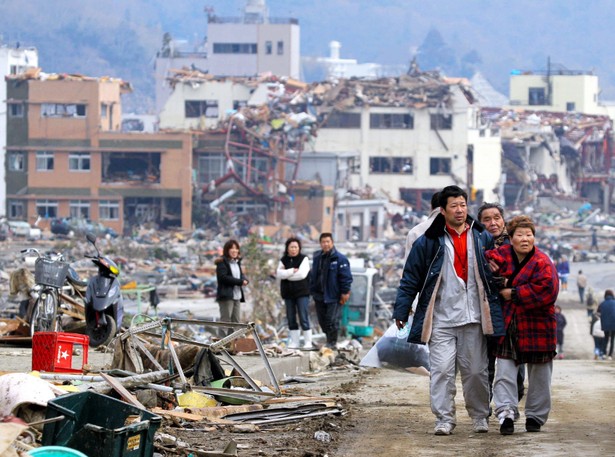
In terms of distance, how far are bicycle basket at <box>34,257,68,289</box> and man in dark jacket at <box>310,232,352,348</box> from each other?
3725mm

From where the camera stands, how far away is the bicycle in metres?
15.4

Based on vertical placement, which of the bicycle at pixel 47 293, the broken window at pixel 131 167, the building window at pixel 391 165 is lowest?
the bicycle at pixel 47 293

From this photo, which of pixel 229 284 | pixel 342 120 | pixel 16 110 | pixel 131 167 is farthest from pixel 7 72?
pixel 229 284

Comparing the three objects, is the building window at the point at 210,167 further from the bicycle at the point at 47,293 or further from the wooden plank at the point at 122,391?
the wooden plank at the point at 122,391

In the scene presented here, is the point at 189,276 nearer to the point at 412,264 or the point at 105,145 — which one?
the point at 105,145

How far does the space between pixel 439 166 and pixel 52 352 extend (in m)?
78.1

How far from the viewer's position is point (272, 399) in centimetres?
1083

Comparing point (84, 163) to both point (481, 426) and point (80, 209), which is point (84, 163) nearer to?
point (80, 209)

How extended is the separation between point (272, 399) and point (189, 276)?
1738 inches

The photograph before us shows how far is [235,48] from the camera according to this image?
425ft

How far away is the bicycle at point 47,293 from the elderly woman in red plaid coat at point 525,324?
6673 millimetres

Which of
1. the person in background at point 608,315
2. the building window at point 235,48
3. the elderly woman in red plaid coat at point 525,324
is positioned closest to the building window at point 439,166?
the building window at point 235,48

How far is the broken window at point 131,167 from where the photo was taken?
3073 inches

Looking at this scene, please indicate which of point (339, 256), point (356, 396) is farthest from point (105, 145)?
point (356, 396)
